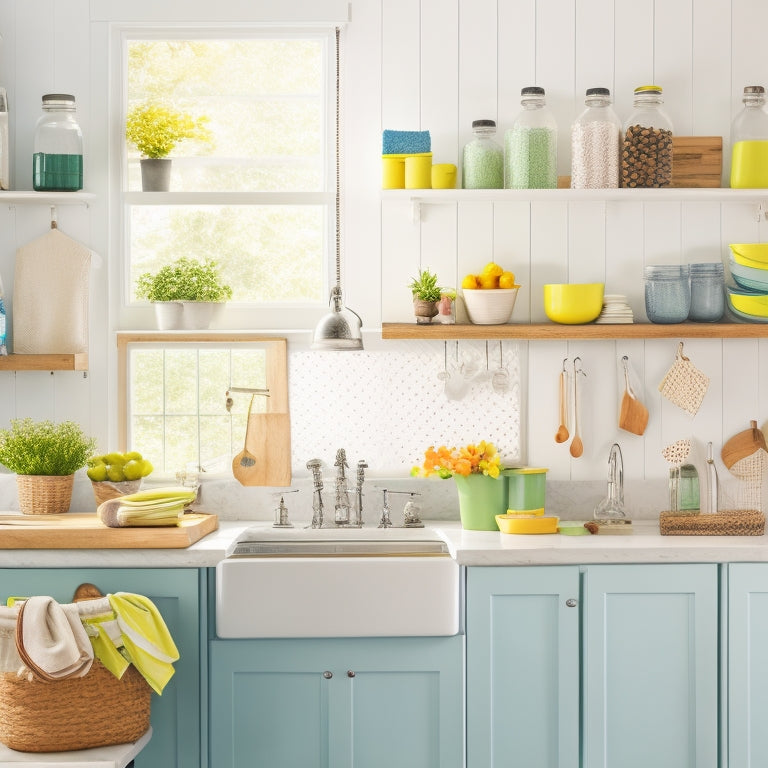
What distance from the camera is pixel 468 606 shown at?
2709 millimetres

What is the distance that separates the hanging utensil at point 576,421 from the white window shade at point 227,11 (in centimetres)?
141

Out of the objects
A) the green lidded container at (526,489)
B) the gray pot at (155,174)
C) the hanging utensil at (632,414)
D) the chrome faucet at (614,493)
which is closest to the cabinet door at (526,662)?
the green lidded container at (526,489)

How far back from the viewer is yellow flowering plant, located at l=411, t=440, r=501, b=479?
3.05 metres

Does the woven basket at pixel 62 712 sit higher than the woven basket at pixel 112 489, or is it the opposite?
the woven basket at pixel 112 489

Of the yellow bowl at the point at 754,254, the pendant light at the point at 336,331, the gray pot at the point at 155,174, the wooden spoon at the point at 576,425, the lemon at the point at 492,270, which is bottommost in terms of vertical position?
the wooden spoon at the point at 576,425

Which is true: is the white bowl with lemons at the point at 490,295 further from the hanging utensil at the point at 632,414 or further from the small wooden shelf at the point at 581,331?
the hanging utensil at the point at 632,414

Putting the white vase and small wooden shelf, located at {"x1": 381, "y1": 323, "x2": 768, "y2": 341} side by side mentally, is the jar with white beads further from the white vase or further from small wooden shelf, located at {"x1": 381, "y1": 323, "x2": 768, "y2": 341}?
the white vase

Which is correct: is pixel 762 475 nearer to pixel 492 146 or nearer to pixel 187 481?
pixel 492 146

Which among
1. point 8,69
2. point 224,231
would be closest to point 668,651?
point 224,231

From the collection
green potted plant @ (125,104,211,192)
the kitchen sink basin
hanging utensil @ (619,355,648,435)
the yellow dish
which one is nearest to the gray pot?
green potted plant @ (125,104,211,192)

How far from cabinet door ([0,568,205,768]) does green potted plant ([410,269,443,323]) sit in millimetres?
1108

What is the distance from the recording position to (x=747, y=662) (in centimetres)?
274

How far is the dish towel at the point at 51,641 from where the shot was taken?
2297 mm

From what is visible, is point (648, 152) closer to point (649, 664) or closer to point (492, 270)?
point (492, 270)
